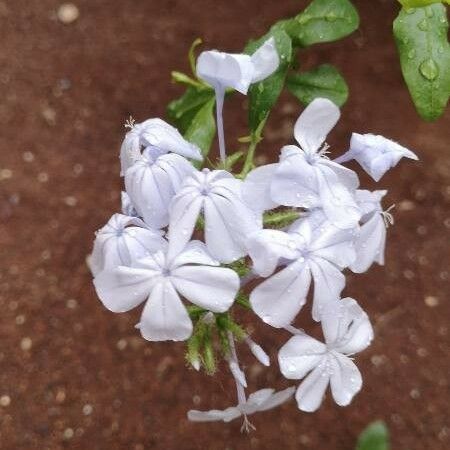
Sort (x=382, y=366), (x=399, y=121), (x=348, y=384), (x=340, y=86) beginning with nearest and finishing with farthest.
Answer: (x=348, y=384) < (x=340, y=86) < (x=382, y=366) < (x=399, y=121)

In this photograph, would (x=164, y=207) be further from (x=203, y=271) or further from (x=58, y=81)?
(x=58, y=81)

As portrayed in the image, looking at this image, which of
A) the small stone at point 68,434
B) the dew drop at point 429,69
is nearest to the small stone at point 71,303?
the small stone at point 68,434

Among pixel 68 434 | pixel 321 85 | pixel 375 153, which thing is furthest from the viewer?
pixel 68 434

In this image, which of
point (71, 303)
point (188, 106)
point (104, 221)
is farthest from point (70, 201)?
point (188, 106)

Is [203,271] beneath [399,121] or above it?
above

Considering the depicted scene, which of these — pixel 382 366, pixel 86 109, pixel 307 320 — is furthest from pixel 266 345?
pixel 86 109

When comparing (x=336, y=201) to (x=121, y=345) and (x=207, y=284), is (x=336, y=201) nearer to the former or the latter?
(x=207, y=284)
